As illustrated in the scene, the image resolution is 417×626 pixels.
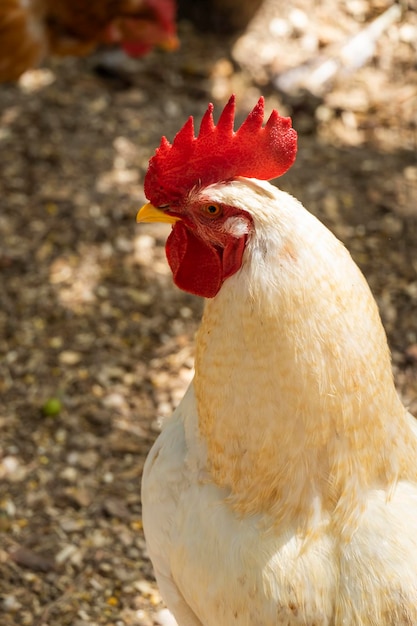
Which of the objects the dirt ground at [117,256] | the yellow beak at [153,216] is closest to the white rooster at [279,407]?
the yellow beak at [153,216]

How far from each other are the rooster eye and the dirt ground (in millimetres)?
2054

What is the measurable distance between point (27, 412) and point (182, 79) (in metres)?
Answer: 3.15

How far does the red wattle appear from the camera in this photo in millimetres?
2355

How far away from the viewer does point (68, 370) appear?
15.4ft

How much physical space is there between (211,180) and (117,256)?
9.68 feet

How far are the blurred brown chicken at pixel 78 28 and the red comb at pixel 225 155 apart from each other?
4111 mm

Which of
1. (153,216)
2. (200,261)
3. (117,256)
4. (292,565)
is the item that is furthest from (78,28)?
(292,565)

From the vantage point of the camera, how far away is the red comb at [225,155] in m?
2.39

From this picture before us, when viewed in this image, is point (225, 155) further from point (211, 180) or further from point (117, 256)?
point (117, 256)

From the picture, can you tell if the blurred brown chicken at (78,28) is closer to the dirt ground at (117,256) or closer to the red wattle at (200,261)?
the dirt ground at (117,256)

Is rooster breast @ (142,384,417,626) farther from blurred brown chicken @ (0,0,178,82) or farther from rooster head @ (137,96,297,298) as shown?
blurred brown chicken @ (0,0,178,82)

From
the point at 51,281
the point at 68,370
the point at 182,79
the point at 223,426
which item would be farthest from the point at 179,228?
the point at 182,79

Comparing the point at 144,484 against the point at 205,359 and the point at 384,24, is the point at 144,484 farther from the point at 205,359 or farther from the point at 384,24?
the point at 384,24

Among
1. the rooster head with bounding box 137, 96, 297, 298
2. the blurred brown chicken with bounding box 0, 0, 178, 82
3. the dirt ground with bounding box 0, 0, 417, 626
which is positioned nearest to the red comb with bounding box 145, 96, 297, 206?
the rooster head with bounding box 137, 96, 297, 298
